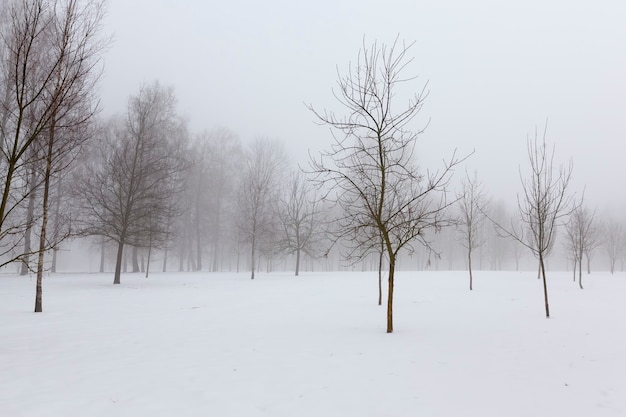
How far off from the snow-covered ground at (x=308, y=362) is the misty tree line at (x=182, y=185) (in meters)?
1.66

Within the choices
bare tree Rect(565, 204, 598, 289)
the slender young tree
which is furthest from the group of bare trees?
bare tree Rect(565, 204, 598, 289)

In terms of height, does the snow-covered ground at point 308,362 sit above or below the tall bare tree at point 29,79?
below

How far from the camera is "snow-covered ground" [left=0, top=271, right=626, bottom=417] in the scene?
14.3ft

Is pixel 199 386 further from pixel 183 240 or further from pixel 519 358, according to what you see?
pixel 183 240

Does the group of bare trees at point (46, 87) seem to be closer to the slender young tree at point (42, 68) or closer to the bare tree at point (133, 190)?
the slender young tree at point (42, 68)

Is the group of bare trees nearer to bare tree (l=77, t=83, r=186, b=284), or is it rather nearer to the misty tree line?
the misty tree line

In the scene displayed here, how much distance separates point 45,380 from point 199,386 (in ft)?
7.56

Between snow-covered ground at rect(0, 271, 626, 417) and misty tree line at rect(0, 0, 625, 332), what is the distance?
5.44 feet

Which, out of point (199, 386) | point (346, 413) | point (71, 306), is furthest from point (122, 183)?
point (346, 413)

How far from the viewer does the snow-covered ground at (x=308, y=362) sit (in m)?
4.36

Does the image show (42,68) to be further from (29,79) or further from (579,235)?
(579,235)

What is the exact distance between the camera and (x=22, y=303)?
41.1 feet

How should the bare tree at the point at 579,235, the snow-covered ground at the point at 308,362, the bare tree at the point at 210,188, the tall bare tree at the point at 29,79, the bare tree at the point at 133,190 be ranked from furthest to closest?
the bare tree at the point at 210,188 < the bare tree at the point at 579,235 < the bare tree at the point at 133,190 < the tall bare tree at the point at 29,79 < the snow-covered ground at the point at 308,362

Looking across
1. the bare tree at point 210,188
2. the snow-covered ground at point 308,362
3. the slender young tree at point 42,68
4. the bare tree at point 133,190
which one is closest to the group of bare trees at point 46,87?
the slender young tree at point 42,68
